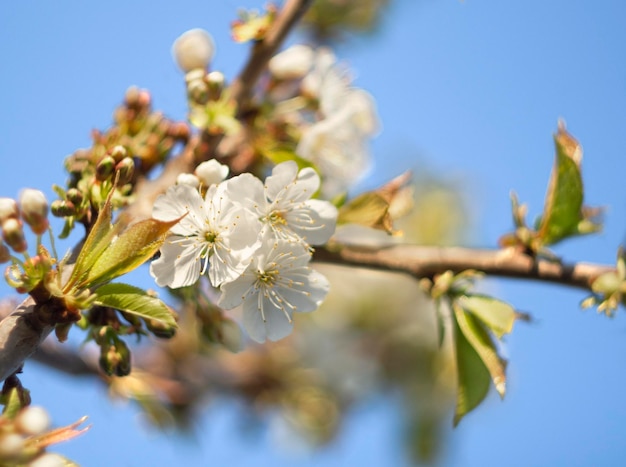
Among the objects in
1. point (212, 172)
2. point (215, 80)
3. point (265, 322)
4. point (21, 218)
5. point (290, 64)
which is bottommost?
point (265, 322)

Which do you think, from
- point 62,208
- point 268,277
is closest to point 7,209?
point 62,208

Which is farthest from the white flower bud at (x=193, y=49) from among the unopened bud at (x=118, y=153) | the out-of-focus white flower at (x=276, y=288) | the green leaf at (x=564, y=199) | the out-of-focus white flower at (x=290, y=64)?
the green leaf at (x=564, y=199)

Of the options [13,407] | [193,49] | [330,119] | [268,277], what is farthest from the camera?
[330,119]

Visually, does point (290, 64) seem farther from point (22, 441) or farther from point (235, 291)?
point (22, 441)

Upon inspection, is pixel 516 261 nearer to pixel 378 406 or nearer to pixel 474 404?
pixel 474 404

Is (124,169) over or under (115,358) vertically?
over
